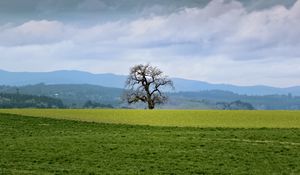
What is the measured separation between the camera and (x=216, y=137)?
5091 cm

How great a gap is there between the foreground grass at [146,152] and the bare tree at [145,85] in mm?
52166

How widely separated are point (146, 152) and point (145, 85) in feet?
236

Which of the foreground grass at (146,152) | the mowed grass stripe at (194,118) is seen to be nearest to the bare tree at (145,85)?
the mowed grass stripe at (194,118)

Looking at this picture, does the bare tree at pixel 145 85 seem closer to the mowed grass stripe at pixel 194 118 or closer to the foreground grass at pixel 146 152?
the mowed grass stripe at pixel 194 118

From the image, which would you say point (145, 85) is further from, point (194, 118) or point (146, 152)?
point (146, 152)

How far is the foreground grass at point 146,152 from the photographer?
30.9 m

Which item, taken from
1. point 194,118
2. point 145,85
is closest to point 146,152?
point 194,118

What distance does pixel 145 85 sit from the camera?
11056cm

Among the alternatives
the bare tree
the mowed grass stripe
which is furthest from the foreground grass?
the bare tree

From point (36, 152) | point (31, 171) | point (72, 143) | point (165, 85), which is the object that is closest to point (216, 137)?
point (72, 143)

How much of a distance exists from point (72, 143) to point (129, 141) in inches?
199

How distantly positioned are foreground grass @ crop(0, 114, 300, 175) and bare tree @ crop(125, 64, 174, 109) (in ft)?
171

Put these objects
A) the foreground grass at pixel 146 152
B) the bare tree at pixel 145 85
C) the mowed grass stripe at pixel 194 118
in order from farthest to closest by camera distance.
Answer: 1. the bare tree at pixel 145 85
2. the mowed grass stripe at pixel 194 118
3. the foreground grass at pixel 146 152

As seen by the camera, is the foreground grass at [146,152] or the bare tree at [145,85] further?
the bare tree at [145,85]
